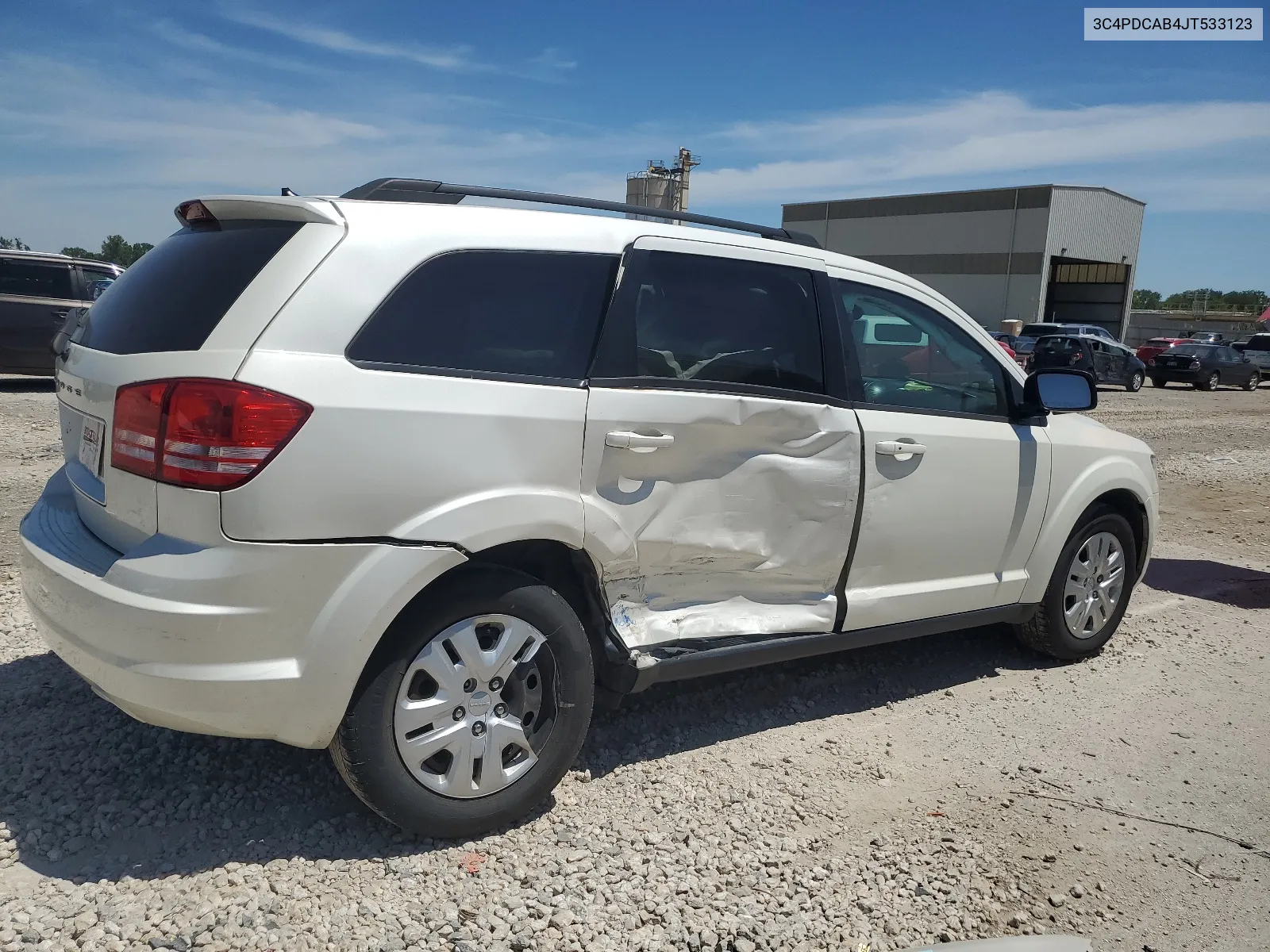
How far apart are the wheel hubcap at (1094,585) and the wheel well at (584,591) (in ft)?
8.75

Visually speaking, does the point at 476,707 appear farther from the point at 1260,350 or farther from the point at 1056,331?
the point at 1260,350

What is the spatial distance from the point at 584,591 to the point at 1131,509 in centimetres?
337

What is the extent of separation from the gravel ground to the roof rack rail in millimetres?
1993

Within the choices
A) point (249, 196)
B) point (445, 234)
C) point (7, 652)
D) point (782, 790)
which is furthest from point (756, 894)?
point (7, 652)

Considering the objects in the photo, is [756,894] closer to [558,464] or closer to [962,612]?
[558,464]

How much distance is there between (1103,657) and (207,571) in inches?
176

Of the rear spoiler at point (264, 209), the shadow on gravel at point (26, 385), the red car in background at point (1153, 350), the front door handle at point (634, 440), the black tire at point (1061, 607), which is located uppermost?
the red car in background at point (1153, 350)

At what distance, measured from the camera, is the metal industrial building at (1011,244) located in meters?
49.8

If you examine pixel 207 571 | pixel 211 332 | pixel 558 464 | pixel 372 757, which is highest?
pixel 211 332

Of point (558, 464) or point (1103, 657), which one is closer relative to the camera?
point (558, 464)

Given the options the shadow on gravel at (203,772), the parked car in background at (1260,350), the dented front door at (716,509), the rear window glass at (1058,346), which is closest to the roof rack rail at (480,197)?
the dented front door at (716,509)

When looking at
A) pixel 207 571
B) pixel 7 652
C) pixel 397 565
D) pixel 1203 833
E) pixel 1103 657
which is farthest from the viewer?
pixel 1103 657

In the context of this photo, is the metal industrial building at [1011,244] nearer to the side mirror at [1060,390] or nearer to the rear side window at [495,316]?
the side mirror at [1060,390]

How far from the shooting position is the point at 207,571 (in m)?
2.55
